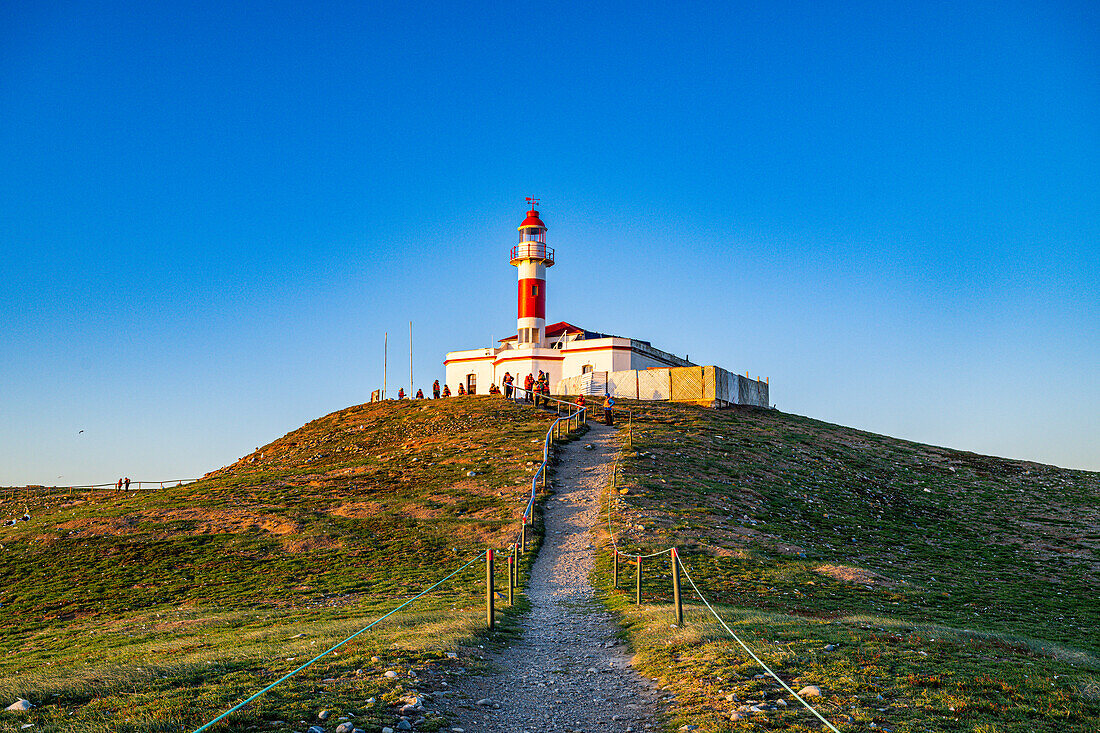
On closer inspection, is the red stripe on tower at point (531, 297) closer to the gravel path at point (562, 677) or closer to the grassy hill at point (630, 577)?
the grassy hill at point (630, 577)

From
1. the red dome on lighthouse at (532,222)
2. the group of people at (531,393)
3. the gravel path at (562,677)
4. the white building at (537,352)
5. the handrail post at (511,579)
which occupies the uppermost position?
the red dome on lighthouse at (532,222)

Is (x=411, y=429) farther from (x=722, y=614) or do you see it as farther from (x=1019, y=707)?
(x=1019, y=707)

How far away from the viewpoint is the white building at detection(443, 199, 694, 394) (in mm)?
64500

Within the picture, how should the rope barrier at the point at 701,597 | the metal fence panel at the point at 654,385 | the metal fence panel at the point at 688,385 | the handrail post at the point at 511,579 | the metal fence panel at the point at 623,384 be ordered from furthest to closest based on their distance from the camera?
1. the metal fence panel at the point at 623,384
2. the metal fence panel at the point at 654,385
3. the metal fence panel at the point at 688,385
4. the handrail post at the point at 511,579
5. the rope barrier at the point at 701,597

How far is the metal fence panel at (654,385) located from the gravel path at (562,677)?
33989 mm

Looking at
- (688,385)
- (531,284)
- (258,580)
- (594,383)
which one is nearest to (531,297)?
(531,284)

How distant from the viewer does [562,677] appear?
11398 millimetres

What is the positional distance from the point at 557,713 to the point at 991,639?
9420 mm

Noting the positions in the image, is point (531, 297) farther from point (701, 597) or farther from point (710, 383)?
point (701, 597)

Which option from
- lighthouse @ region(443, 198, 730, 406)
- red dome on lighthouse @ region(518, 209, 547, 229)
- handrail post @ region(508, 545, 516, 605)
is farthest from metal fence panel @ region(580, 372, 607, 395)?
handrail post @ region(508, 545, 516, 605)

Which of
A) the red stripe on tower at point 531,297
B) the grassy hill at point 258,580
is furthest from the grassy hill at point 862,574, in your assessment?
the red stripe on tower at point 531,297

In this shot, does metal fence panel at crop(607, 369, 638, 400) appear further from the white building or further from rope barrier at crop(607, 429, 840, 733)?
rope barrier at crop(607, 429, 840, 733)

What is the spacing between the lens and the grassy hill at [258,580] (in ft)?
30.3

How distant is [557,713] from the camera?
962cm
